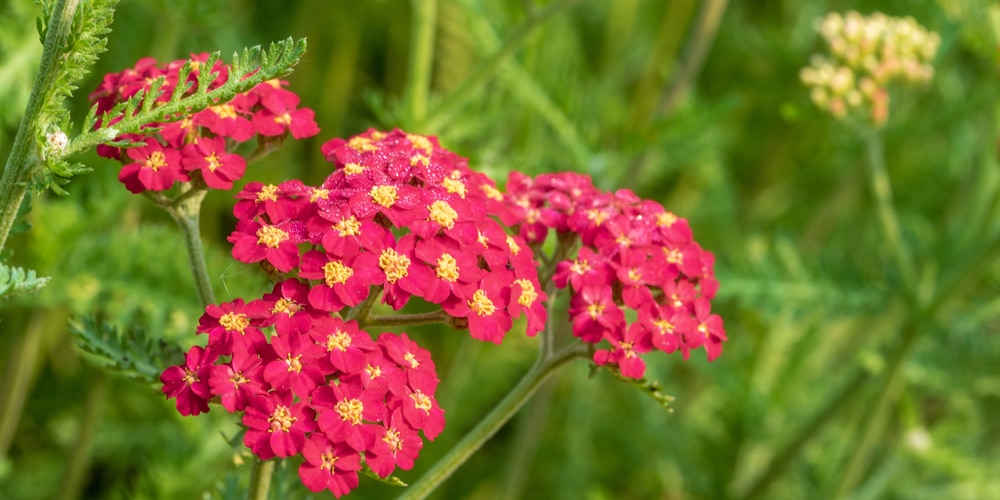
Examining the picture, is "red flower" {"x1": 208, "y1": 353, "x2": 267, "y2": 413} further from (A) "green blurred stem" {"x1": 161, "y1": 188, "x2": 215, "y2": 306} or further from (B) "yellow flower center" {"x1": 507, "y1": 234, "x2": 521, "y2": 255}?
(B) "yellow flower center" {"x1": 507, "y1": 234, "x2": 521, "y2": 255}

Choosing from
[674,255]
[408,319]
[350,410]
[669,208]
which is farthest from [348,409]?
[669,208]

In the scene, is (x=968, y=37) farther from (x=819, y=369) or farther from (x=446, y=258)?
(x=446, y=258)

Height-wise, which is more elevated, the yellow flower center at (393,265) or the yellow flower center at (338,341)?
the yellow flower center at (393,265)

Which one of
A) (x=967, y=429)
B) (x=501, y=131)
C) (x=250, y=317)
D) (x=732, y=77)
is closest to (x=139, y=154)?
(x=250, y=317)

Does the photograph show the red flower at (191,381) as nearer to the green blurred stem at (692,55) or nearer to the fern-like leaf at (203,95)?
the fern-like leaf at (203,95)

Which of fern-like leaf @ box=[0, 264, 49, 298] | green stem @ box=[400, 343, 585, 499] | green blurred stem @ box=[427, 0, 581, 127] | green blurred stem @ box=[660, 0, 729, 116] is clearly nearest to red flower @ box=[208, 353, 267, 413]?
fern-like leaf @ box=[0, 264, 49, 298]

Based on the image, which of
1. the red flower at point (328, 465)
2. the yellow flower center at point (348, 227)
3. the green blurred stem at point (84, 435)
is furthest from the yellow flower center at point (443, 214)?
the green blurred stem at point (84, 435)

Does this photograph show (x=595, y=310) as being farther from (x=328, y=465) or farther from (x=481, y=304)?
(x=328, y=465)
